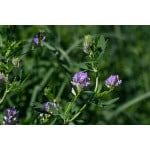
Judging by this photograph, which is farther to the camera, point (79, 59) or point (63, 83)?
point (79, 59)

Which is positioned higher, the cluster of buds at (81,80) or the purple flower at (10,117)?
the cluster of buds at (81,80)

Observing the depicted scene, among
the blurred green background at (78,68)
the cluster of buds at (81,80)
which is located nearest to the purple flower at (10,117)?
the blurred green background at (78,68)

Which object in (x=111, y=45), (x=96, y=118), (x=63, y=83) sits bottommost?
(x=96, y=118)

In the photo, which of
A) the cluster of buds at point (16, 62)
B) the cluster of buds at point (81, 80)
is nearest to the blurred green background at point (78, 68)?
the cluster of buds at point (16, 62)

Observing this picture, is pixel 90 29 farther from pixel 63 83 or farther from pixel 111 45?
pixel 63 83

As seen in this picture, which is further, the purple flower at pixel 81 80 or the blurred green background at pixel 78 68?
the blurred green background at pixel 78 68

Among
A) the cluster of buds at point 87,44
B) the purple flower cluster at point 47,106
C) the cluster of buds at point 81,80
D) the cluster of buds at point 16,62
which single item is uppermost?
the cluster of buds at point 87,44

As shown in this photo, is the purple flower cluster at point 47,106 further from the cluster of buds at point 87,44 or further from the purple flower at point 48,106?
the cluster of buds at point 87,44

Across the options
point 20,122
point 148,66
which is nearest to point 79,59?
point 148,66

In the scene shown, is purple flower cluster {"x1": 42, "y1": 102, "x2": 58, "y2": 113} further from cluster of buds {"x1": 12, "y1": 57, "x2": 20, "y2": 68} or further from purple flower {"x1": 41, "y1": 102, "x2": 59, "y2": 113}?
cluster of buds {"x1": 12, "y1": 57, "x2": 20, "y2": 68}
